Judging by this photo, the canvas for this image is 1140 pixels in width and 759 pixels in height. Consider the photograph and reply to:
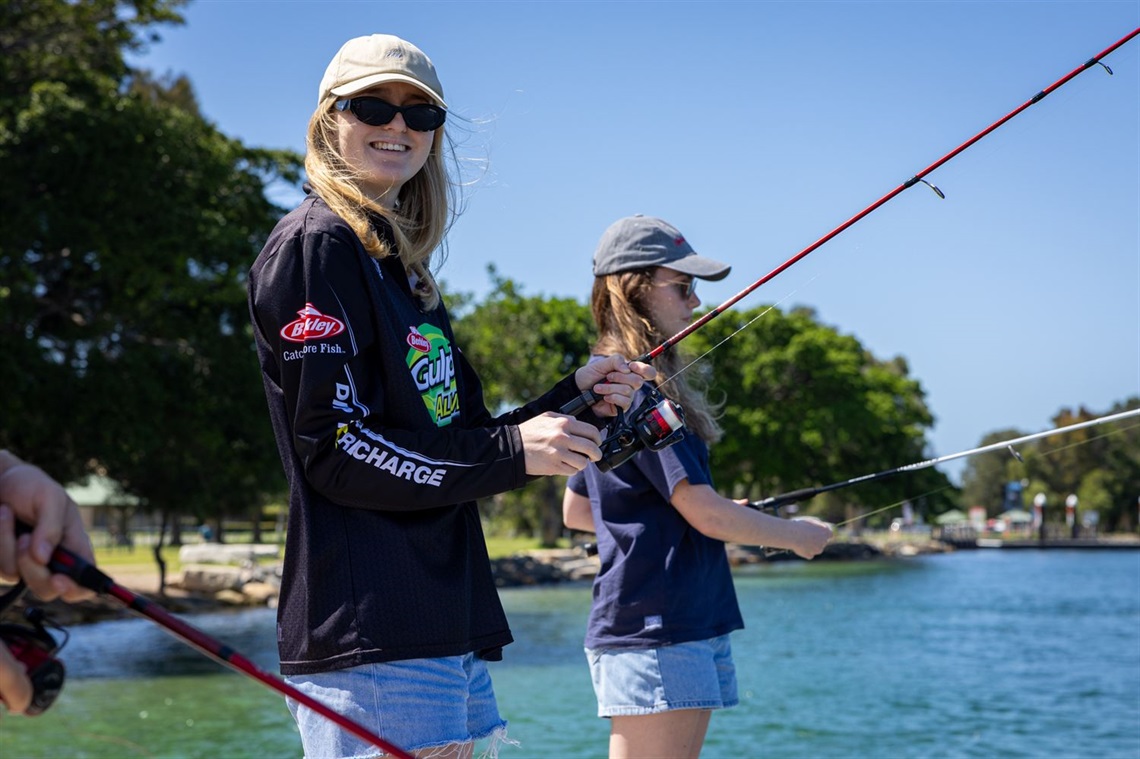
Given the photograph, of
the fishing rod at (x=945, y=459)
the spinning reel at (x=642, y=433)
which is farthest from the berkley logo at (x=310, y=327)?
the fishing rod at (x=945, y=459)

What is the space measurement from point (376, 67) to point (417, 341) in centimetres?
57

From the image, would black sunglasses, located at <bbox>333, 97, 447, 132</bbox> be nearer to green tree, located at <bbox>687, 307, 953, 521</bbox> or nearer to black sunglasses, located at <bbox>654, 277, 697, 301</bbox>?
black sunglasses, located at <bbox>654, 277, 697, 301</bbox>

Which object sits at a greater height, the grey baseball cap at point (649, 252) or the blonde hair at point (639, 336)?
the grey baseball cap at point (649, 252)

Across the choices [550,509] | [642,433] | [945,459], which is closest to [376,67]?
[642,433]

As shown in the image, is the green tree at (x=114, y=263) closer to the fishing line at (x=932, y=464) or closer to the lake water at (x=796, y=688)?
the lake water at (x=796, y=688)

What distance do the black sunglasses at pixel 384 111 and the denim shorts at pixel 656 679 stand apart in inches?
64.1

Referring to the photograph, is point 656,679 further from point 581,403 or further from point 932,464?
point 932,464

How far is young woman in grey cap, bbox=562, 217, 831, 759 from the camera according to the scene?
3436mm

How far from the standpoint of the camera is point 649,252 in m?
3.76

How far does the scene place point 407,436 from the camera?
2314 millimetres

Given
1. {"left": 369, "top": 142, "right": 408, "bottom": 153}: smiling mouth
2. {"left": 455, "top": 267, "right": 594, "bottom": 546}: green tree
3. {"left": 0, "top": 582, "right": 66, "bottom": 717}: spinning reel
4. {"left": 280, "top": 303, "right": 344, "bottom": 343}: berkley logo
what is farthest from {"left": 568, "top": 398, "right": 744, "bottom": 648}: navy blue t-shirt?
{"left": 455, "top": 267, "right": 594, "bottom": 546}: green tree

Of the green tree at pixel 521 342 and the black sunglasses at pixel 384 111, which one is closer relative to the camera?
the black sunglasses at pixel 384 111

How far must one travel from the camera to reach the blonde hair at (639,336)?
3.71m

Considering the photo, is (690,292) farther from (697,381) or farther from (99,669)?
(99,669)
